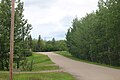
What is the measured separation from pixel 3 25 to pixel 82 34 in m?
31.9

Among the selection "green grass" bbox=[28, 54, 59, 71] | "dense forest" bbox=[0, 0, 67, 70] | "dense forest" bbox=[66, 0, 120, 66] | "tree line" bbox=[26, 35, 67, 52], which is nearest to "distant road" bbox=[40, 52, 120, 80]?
"green grass" bbox=[28, 54, 59, 71]

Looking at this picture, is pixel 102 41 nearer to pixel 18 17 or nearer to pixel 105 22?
pixel 105 22

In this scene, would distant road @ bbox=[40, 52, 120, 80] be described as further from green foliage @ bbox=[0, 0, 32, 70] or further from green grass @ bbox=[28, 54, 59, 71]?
green foliage @ bbox=[0, 0, 32, 70]

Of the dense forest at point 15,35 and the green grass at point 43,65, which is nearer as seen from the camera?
the dense forest at point 15,35

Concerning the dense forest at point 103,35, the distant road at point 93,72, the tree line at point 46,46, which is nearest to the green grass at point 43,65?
the distant road at point 93,72

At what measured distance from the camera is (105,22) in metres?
44.7

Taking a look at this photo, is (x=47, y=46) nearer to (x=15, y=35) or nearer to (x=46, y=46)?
(x=46, y=46)

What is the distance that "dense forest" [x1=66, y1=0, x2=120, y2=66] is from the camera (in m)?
42.4

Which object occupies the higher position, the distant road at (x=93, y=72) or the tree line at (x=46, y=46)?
the tree line at (x=46, y=46)

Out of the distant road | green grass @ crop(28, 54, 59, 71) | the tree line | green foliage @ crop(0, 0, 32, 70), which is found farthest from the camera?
the tree line

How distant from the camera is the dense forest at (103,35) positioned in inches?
1668

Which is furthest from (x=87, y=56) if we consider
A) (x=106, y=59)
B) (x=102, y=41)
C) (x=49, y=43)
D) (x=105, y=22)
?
(x=49, y=43)

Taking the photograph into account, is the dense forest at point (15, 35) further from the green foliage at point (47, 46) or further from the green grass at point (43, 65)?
the green foliage at point (47, 46)

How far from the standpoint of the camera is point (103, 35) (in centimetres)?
5097
